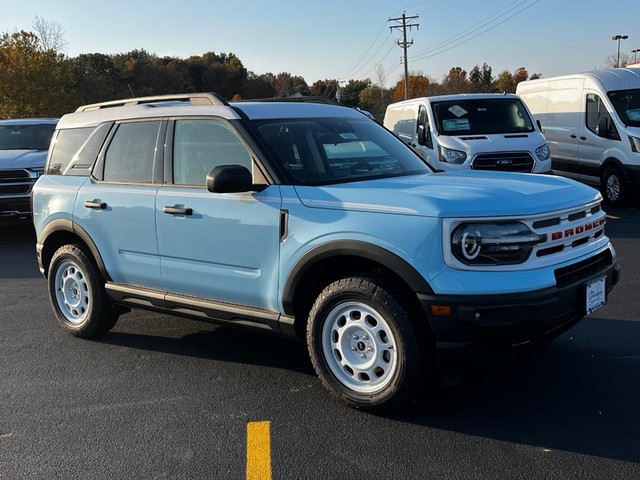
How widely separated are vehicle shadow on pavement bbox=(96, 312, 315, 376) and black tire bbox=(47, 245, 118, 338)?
0.68ft

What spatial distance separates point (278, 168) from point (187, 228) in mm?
806

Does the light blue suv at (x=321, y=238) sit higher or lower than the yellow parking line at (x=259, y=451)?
higher

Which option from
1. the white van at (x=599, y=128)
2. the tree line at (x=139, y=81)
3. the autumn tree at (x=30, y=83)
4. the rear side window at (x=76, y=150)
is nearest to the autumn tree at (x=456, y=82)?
the tree line at (x=139, y=81)

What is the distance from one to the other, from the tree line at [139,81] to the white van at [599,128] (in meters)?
17.0

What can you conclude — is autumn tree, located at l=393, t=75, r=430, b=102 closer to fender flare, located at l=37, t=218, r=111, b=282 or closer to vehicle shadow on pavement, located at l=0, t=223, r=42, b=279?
vehicle shadow on pavement, located at l=0, t=223, r=42, b=279

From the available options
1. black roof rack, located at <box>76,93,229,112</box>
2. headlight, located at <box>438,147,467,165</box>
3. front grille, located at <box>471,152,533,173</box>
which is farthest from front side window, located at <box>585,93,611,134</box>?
black roof rack, located at <box>76,93,229,112</box>

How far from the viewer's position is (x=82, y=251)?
540 centimetres

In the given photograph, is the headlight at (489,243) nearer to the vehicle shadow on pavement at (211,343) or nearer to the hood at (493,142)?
the vehicle shadow on pavement at (211,343)

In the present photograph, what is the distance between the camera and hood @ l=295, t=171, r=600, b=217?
3.48 m

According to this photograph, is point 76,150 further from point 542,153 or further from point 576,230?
point 542,153

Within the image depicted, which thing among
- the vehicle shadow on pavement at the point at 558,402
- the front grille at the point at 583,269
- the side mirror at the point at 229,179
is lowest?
the vehicle shadow on pavement at the point at 558,402

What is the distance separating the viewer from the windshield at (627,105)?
11266 millimetres

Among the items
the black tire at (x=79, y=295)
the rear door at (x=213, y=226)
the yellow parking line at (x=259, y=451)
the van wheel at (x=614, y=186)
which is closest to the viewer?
the yellow parking line at (x=259, y=451)

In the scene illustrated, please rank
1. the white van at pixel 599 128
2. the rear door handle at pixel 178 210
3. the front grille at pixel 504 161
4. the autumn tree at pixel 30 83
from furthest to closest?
1. the autumn tree at pixel 30 83
2. the white van at pixel 599 128
3. the front grille at pixel 504 161
4. the rear door handle at pixel 178 210
